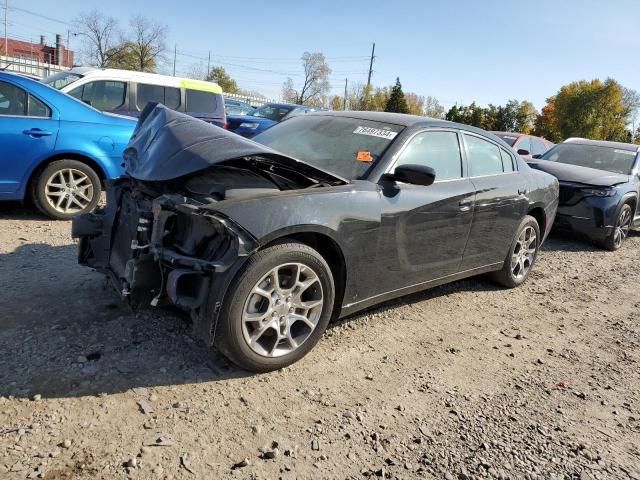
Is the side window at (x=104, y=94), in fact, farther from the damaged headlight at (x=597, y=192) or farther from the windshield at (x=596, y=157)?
the damaged headlight at (x=597, y=192)

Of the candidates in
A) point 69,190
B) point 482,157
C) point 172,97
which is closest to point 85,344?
point 69,190

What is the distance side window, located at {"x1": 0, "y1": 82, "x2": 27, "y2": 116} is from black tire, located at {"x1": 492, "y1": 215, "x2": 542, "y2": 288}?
5.42m

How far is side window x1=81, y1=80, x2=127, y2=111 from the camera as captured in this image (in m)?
8.53

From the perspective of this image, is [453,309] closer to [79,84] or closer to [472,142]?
[472,142]

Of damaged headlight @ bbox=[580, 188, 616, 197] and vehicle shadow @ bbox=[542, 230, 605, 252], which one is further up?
damaged headlight @ bbox=[580, 188, 616, 197]

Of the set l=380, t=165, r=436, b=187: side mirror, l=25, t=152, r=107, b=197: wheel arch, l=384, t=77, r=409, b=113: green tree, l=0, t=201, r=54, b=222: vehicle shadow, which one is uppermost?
l=384, t=77, r=409, b=113: green tree

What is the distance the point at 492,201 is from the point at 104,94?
7.06m

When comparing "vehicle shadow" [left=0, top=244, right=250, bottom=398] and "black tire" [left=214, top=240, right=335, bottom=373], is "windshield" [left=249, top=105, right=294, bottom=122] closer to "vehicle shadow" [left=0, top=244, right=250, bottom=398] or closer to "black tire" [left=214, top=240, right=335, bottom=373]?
"vehicle shadow" [left=0, top=244, right=250, bottom=398]

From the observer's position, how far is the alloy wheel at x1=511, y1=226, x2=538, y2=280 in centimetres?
515

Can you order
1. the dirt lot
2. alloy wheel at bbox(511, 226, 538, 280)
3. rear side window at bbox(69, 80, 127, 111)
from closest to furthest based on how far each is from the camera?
the dirt lot → alloy wheel at bbox(511, 226, 538, 280) → rear side window at bbox(69, 80, 127, 111)

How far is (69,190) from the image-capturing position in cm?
580

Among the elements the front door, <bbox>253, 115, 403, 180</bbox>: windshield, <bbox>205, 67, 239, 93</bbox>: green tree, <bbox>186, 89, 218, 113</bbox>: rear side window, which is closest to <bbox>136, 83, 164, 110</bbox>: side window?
<bbox>186, 89, 218, 113</bbox>: rear side window

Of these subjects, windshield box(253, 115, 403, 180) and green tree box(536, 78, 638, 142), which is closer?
windshield box(253, 115, 403, 180)

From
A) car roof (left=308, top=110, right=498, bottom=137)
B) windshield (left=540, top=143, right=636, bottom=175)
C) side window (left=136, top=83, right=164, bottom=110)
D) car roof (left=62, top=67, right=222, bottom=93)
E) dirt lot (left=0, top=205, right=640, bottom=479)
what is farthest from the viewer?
side window (left=136, top=83, right=164, bottom=110)
